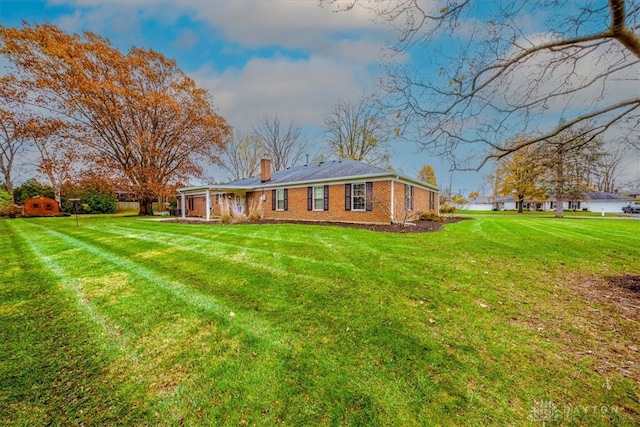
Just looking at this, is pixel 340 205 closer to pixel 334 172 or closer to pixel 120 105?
pixel 334 172

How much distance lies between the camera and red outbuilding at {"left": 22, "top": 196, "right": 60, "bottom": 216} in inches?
980

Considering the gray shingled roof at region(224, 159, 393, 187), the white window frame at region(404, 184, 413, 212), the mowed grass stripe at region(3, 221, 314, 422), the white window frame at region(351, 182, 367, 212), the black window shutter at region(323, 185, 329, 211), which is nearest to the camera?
the mowed grass stripe at region(3, 221, 314, 422)

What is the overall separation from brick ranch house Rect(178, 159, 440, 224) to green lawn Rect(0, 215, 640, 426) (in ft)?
26.4

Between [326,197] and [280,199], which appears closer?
[326,197]

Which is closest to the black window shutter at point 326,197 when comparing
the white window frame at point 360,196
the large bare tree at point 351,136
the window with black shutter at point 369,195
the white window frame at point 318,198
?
the white window frame at point 318,198

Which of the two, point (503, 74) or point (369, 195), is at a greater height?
point (503, 74)

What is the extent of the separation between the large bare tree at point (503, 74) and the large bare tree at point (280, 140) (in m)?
29.2

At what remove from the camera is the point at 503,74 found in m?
4.19

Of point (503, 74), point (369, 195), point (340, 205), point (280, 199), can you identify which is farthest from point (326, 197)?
point (503, 74)

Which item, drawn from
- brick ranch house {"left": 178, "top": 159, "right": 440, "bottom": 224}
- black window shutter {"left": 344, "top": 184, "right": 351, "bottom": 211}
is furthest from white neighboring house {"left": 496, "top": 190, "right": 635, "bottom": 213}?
black window shutter {"left": 344, "top": 184, "right": 351, "bottom": 211}

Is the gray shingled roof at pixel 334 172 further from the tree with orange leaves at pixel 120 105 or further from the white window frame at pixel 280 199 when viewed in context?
the tree with orange leaves at pixel 120 105

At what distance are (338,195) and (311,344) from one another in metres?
12.1

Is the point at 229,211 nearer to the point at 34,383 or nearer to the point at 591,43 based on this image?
the point at 34,383

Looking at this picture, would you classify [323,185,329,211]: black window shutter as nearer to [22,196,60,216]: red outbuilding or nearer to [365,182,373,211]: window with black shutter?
[365,182,373,211]: window with black shutter
